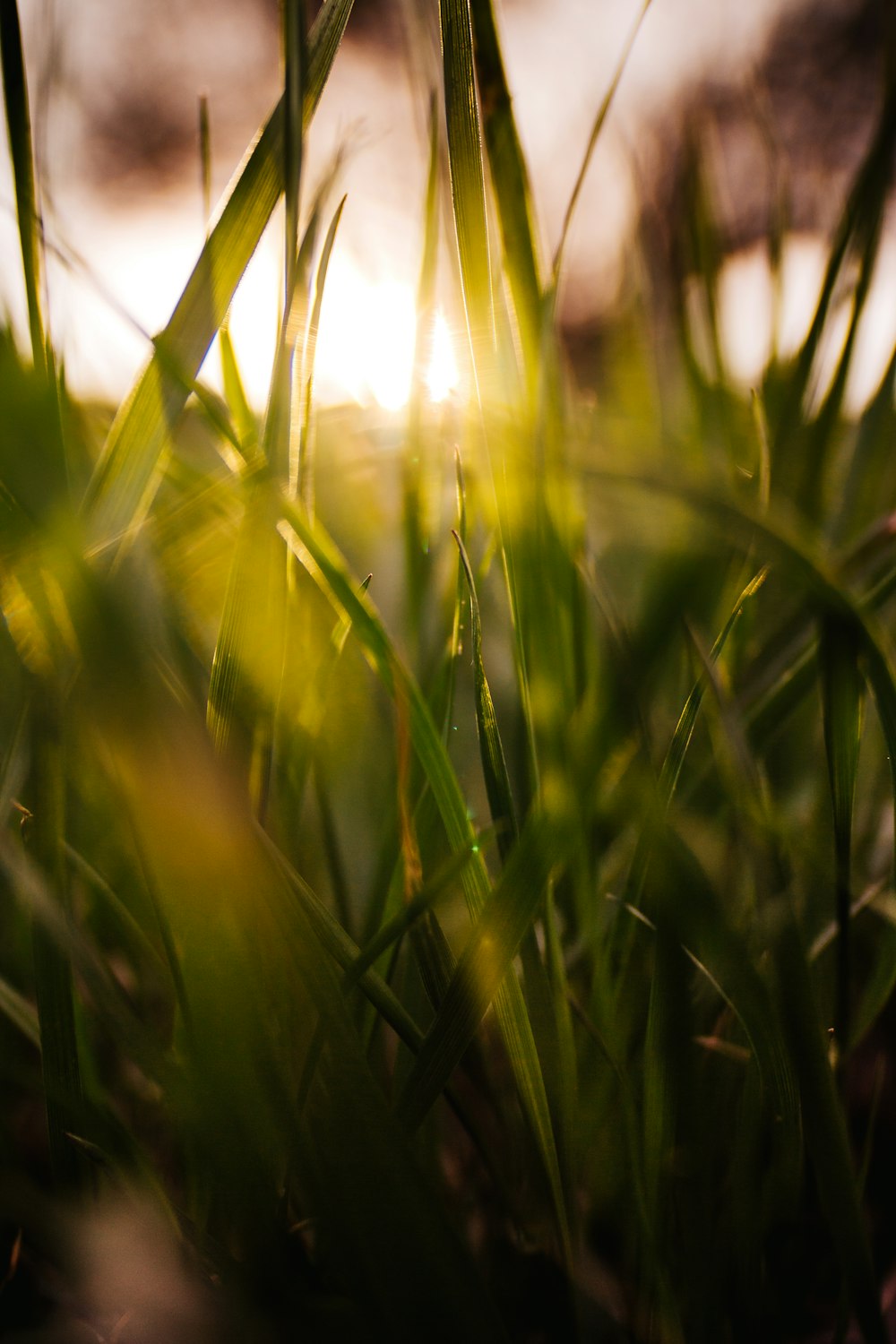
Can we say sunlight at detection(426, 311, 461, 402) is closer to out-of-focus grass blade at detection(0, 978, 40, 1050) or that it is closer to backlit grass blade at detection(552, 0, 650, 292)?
backlit grass blade at detection(552, 0, 650, 292)

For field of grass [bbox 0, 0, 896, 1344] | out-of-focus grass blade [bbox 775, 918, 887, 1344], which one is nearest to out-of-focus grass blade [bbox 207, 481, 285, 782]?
field of grass [bbox 0, 0, 896, 1344]

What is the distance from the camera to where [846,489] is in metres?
0.24

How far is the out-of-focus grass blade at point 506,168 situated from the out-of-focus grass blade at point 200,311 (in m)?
0.03

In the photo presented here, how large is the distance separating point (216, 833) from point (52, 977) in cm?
7

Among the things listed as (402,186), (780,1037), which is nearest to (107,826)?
(780,1037)

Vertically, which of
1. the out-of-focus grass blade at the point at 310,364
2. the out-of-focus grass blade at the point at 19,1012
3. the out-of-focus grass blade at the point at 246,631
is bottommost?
the out-of-focus grass blade at the point at 19,1012

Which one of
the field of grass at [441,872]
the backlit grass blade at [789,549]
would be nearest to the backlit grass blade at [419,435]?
the field of grass at [441,872]

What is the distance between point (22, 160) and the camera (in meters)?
0.13

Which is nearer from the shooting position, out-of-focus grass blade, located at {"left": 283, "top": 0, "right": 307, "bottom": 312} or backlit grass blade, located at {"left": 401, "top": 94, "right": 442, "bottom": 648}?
out-of-focus grass blade, located at {"left": 283, "top": 0, "right": 307, "bottom": 312}

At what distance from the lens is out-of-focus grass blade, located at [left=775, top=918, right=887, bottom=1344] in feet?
0.40

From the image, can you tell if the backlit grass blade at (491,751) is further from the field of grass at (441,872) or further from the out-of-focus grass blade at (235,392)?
the out-of-focus grass blade at (235,392)

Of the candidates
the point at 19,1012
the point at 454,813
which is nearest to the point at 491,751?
the point at 454,813

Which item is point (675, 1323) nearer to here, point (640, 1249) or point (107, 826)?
point (640, 1249)

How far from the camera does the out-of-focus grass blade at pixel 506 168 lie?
127 mm
